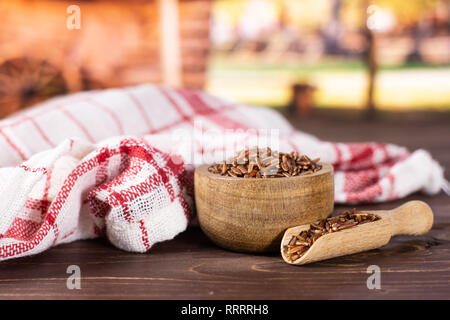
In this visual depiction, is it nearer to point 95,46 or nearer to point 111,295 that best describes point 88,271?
point 111,295

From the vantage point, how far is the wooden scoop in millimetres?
919

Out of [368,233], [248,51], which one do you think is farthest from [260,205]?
[248,51]

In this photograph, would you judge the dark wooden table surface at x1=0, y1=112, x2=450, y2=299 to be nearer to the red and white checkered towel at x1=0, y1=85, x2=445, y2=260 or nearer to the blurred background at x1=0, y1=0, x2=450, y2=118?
the red and white checkered towel at x1=0, y1=85, x2=445, y2=260

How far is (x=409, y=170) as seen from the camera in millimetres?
1405

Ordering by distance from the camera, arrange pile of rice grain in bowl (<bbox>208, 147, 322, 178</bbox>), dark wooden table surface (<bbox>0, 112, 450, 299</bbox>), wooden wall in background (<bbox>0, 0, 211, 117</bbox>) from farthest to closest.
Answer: wooden wall in background (<bbox>0, 0, 211, 117</bbox>), pile of rice grain in bowl (<bbox>208, 147, 322, 178</bbox>), dark wooden table surface (<bbox>0, 112, 450, 299</bbox>)

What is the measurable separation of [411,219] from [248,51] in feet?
15.4

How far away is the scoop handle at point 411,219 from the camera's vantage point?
1038 millimetres

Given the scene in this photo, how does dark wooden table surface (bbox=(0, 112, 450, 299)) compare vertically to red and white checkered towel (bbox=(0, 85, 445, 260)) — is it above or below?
below

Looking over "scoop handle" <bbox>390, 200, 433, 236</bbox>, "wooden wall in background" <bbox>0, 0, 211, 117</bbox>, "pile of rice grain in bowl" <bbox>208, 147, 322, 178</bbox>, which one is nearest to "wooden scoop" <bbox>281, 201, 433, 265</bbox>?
"scoop handle" <bbox>390, 200, 433, 236</bbox>

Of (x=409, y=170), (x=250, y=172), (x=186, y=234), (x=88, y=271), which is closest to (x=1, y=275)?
(x=88, y=271)

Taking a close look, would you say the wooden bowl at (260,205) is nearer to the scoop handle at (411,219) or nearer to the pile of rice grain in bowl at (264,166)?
the pile of rice grain in bowl at (264,166)

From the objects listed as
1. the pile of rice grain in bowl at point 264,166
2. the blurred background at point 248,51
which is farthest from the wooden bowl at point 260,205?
the blurred background at point 248,51

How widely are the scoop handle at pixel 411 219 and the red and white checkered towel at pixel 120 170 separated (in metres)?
0.26

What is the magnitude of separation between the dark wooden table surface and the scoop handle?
0.03 meters
